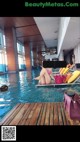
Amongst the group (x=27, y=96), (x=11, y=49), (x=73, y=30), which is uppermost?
(x=73, y=30)

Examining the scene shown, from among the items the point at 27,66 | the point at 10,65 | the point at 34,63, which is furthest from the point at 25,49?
the point at 10,65

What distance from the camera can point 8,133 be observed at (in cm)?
132

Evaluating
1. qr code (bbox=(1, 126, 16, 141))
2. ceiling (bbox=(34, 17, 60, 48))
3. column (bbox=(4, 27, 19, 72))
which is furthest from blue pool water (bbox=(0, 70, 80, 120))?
column (bbox=(4, 27, 19, 72))

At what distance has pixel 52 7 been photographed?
1.41 meters

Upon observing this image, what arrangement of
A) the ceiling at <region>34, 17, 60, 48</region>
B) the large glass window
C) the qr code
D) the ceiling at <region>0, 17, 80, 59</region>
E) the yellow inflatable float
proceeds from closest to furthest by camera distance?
the qr code → the yellow inflatable float → the ceiling at <region>0, 17, 80, 59</region> → the ceiling at <region>34, 17, 60, 48</region> → the large glass window

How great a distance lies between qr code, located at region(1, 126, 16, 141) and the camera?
4.24 ft

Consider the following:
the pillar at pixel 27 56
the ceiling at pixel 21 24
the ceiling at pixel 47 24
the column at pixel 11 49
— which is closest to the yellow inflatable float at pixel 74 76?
the ceiling at pixel 47 24

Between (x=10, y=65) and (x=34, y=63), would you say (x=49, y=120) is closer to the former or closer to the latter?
(x=10, y=65)

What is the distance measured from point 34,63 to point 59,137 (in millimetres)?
34457

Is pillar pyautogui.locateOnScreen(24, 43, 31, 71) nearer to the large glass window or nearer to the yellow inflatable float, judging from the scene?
the large glass window

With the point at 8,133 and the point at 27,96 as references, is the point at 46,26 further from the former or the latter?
the point at 8,133

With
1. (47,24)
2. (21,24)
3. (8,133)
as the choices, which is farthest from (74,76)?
(21,24)

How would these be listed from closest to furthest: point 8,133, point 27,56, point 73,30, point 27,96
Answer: point 8,133, point 27,96, point 73,30, point 27,56

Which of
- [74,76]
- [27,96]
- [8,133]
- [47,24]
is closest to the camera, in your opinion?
[8,133]
